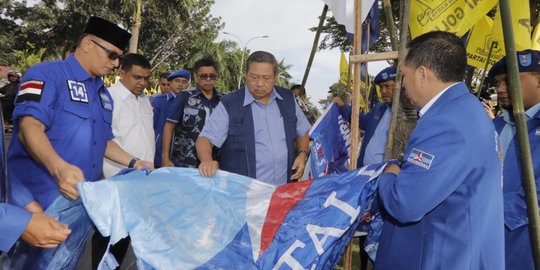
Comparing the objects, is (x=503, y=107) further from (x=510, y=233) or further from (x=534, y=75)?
(x=510, y=233)

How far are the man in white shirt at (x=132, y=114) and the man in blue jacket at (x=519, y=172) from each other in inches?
106

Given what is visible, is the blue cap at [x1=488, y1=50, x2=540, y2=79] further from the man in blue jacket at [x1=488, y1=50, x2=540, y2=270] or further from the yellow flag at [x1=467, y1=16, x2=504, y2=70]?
the yellow flag at [x1=467, y1=16, x2=504, y2=70]

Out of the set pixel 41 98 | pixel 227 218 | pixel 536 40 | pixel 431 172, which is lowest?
pixel 227 218

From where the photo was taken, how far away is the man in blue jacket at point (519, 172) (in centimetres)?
255

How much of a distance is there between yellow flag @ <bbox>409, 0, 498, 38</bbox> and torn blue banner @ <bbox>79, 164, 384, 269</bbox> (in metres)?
1.98

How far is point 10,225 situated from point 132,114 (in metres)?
2.25

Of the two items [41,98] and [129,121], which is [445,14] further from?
[41,98]

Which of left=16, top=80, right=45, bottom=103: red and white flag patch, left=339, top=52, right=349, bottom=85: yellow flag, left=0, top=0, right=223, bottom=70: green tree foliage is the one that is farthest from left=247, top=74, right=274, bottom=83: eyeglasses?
left=0, top=0, right=223, bottom=70: green tree foliage

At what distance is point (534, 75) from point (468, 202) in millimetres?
1271

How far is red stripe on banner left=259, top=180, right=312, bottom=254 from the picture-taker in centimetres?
238

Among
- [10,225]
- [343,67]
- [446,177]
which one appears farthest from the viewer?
[343,67]

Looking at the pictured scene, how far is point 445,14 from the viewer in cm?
379

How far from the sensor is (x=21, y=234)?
1641 mm

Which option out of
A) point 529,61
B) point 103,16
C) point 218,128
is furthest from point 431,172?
point 103,16
